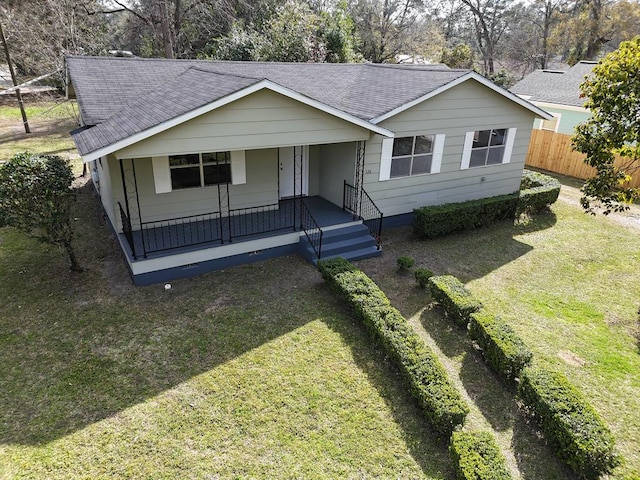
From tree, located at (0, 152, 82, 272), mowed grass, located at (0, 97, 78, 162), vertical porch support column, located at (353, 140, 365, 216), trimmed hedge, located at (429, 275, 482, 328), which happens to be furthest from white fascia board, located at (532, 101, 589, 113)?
mowed grass, located at (0, 97, 78, 162)

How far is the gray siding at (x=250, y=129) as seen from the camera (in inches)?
329

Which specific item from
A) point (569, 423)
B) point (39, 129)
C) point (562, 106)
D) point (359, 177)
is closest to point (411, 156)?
point (359, 177)

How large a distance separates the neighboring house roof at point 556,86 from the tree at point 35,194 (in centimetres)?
2210

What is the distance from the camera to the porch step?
10.6m

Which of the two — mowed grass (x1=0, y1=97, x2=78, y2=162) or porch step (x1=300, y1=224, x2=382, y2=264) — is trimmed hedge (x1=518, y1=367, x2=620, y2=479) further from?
mowed grass (x1=0, y1=97, x2=78, y2=162)

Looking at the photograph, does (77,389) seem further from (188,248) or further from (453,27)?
(453,27)

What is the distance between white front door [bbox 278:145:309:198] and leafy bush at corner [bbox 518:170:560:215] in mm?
7034

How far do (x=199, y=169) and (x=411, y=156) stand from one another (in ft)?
19.3

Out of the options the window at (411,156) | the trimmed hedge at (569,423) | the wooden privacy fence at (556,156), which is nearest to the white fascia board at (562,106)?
the wooden privacy fence at (556,156)

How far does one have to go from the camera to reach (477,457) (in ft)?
17.0

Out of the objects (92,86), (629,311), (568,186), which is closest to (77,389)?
(92,86)

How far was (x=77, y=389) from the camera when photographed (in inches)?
255

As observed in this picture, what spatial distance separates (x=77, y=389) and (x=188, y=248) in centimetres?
391

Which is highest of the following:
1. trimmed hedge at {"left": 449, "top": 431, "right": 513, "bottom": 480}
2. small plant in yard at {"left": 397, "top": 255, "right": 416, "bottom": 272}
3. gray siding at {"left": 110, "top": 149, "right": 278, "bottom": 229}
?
gray siding at {"left": 110, "top": 149, "right": 278, "bottom": 229}
